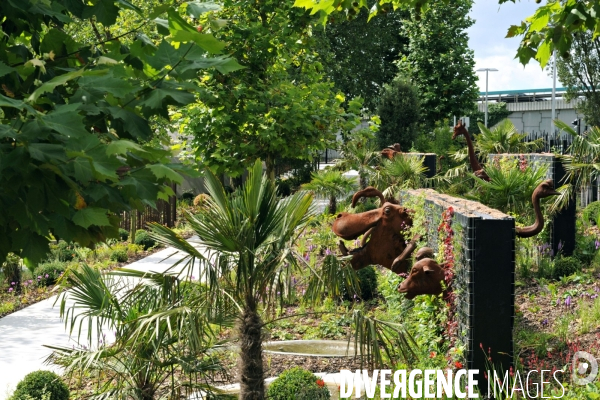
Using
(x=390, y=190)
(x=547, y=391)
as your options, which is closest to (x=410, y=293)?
(x=547, y=391)

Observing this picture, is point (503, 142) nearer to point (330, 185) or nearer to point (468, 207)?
point (330, 185)

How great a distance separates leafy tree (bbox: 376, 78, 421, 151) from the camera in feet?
87.4

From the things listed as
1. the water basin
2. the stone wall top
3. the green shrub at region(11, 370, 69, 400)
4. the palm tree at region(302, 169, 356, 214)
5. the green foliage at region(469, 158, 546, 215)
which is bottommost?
the green shrub at region(11, 370, 69, 400)

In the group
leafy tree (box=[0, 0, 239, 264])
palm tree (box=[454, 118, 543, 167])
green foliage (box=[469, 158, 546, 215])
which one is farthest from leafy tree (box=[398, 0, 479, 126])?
leafy tree (box=[0, 0, 239, 264])

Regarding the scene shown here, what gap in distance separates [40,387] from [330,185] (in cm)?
1220

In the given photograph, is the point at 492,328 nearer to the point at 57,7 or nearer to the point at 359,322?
the point at 359,322

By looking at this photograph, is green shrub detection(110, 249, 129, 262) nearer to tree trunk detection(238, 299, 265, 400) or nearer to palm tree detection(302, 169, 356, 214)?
palm tree detection(302, 169, 356, 214)

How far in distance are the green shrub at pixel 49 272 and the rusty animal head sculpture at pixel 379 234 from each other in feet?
24.6

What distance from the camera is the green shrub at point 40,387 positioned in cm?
699

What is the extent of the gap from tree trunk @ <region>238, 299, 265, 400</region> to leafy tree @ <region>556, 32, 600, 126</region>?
109ft

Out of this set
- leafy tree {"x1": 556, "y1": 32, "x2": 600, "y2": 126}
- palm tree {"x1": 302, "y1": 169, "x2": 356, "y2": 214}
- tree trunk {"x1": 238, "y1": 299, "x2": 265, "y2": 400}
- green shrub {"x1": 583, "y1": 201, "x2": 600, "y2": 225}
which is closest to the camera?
tree trunk {"x1": 238, "y1": 299, "x2": 265, "y2": 400}

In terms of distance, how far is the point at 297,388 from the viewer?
6.47 meters

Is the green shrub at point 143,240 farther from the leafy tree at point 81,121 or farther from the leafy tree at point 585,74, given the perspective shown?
the leafy tree at point 585,74

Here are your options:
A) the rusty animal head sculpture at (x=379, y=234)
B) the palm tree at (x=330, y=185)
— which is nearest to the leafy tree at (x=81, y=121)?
the rusty animal head sculpture at (x=379, y=234)
